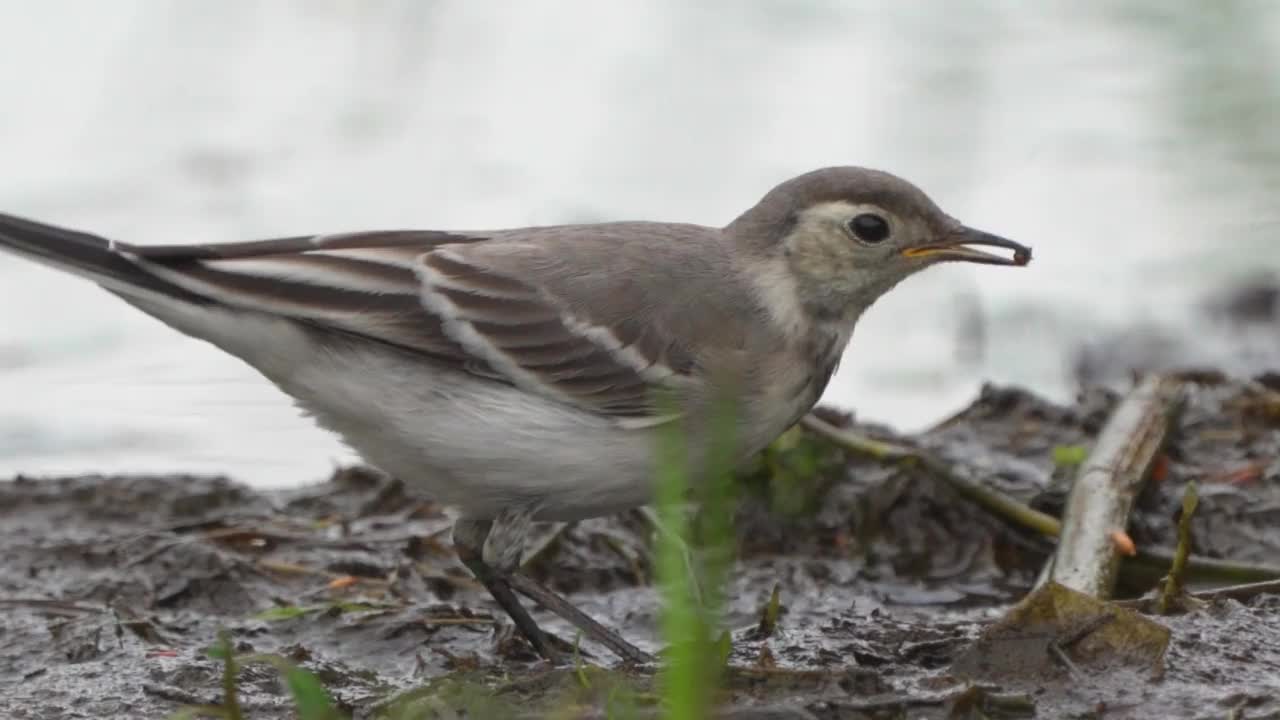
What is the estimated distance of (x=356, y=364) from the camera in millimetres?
6633

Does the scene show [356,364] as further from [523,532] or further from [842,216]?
[842,216]

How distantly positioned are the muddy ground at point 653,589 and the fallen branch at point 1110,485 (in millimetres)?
192

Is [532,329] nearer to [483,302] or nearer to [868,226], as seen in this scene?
[483,302]

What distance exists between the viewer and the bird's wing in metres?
6.56

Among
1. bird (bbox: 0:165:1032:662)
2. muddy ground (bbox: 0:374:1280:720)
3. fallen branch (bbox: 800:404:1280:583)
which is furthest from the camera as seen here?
fallen branch (bbox: 800:404:1280:583)

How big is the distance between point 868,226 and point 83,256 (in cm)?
259

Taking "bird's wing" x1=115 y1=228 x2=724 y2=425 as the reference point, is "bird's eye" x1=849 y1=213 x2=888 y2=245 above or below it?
above

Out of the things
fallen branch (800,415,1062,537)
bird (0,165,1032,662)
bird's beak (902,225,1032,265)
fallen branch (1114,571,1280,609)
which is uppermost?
bird's beak (902,225,1032,265)

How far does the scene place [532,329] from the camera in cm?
675

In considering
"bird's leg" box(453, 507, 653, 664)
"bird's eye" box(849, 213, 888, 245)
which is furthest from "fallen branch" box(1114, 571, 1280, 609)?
"bird's leg" box(453, 507, 653, 664)

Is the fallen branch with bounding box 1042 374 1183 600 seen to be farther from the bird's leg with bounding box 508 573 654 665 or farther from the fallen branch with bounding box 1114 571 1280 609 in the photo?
the bird's leg with bounding box 508 573 654 665

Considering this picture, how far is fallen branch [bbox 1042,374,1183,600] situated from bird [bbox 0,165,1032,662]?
0.98 m

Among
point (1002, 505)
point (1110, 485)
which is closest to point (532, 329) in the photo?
point (1002, 505)

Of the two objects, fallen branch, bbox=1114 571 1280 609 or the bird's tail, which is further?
fallen branch, bbox=1114 571 1280 609
